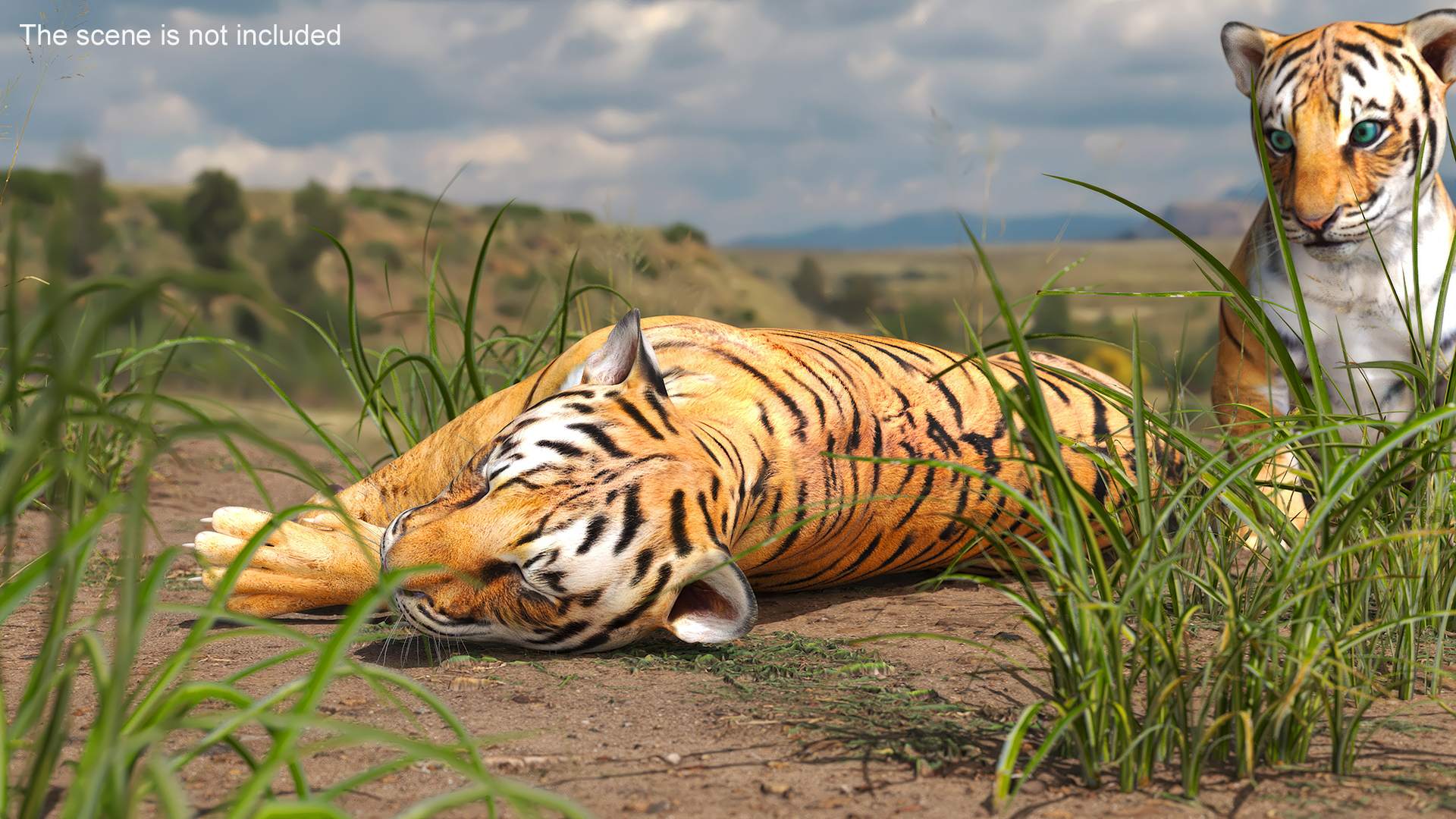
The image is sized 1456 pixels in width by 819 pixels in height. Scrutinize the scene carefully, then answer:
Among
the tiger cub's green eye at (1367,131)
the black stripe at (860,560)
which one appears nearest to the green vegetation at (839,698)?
the black stripe at (860,560)

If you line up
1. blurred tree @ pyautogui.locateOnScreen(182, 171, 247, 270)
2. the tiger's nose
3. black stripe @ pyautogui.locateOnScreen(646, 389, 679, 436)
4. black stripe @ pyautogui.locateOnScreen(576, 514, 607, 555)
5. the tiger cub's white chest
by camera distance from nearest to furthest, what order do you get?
black stripe @ pyautogui.locateOnScreen(576, 514, 607, 555) < black stripe @ pyautogui.locateOnScreen(646, 389, 679, 436) < the tiger's nose < the tiger cub's white chest < blurred tree @ pyautogui.locateOnScreen(182, 171, 247, 270)

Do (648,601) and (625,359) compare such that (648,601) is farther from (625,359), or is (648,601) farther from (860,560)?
(860,560)

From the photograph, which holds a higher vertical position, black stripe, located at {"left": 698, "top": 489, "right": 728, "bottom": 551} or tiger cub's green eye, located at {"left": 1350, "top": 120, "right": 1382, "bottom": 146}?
tiger cub's green eye, located at {"left": 1350, "top": 120, "right": 1382, "bottom": 146}

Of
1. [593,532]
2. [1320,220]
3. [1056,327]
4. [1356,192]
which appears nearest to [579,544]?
[593,532]

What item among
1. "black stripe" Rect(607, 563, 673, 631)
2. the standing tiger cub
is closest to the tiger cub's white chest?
the standing tiger cub

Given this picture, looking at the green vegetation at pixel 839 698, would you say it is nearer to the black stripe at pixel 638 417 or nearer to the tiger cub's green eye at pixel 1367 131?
the black stripe at pixel 638 417

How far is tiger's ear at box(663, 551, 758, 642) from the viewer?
214 cm

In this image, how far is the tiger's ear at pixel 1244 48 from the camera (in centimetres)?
341

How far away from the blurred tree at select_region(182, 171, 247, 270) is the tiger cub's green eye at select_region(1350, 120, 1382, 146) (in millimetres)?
22527

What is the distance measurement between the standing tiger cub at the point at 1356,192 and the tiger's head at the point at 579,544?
1.84m

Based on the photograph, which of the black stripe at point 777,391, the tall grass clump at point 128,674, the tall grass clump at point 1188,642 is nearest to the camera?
the tall grass clump at point 128,674

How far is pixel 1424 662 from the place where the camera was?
2.06 metres

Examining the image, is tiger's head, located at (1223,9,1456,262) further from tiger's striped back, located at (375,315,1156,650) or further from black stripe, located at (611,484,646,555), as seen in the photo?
black stripe, located at (611,484,646,555)

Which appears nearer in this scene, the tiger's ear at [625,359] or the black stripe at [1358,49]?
the tiger's ear at [625,359]
